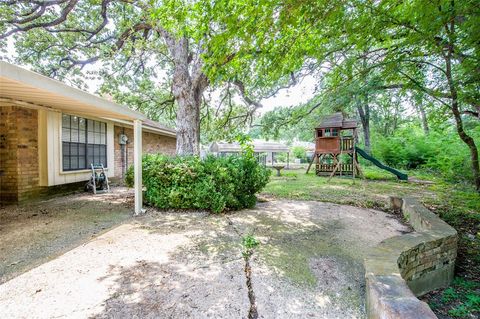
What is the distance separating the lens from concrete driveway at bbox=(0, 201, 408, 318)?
86.6 inches

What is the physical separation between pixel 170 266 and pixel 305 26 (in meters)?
4.70

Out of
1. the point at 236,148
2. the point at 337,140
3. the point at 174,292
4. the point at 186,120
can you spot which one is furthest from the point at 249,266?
the point at 236,148

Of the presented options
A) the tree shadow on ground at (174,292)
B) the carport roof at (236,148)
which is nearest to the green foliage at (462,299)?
the tree shadow on ground at (174,292)

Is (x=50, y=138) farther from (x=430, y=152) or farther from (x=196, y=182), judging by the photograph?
(x=430, y=152)

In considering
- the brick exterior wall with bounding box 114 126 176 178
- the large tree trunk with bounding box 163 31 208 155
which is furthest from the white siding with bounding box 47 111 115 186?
the large tree trunk with bounding box 163 31 208 155

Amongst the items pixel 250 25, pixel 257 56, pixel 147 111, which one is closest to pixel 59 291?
pixel 250 25

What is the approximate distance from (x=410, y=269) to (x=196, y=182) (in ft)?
13.7

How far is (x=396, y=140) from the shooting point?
1698cm

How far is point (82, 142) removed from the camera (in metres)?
7.73

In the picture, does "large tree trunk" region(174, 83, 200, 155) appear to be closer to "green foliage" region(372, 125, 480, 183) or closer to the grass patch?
the grass patch

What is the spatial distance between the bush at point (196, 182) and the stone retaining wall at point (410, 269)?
3.34 meters

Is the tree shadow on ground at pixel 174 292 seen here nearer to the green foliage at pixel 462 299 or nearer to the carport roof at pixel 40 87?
the carport roof at pixel 40 87

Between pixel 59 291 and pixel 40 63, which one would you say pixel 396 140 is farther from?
pixel 40 63

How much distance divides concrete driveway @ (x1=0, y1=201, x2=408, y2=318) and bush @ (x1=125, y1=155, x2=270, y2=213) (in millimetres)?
966
